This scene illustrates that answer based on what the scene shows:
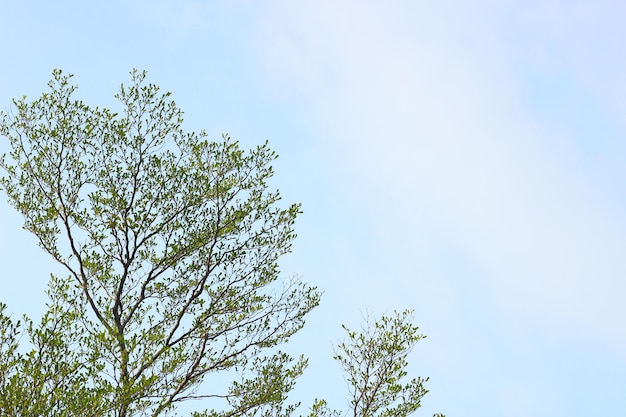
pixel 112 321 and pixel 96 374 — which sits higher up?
pixel 112 321

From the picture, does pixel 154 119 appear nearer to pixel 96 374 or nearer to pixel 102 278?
pixel 102 278

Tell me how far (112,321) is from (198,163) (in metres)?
2.66

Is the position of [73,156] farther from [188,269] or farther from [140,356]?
[140,356]

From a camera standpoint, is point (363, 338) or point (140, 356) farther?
point (363, 338)

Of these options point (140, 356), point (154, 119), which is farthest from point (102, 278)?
point (154, 119)

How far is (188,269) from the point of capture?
1259cm

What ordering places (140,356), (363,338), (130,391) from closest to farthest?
1. (130,391)
2. (140,356)
3. (363,338)

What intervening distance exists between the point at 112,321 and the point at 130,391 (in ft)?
5.67

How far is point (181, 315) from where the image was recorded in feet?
41.1

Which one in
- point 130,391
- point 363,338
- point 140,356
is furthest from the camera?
point 363,338

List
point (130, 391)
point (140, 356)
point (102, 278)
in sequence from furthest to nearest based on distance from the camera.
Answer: point (102, 278)
point (140, 356)
point (130, 391)

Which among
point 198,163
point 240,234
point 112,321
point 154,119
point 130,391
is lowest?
point 130,391

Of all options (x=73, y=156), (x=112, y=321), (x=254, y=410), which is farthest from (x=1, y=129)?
(x=254, y=410)

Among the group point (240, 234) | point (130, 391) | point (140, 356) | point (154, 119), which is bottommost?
point (130, 391)
